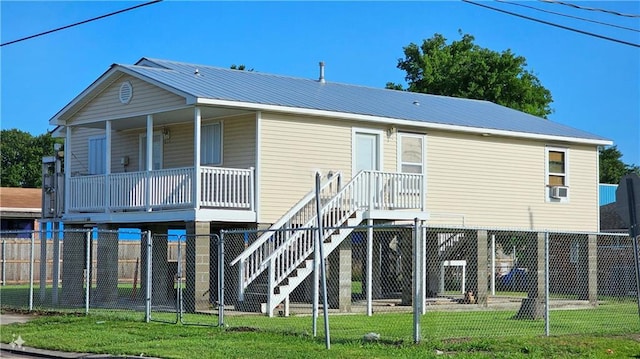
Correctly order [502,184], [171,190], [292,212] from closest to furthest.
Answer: [292,212]
[171,190]
[502,184]

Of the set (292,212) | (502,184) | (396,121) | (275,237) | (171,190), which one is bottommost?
(275,237)

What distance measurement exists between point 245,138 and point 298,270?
15.1ft

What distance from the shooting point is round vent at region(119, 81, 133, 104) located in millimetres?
26334

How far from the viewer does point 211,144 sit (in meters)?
26.5

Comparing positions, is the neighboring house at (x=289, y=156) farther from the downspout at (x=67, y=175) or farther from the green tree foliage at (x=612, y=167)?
the green tree foliage at (x=612, y=167)

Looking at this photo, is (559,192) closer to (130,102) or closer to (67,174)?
(130,102)

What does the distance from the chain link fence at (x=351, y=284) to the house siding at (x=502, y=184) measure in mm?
874

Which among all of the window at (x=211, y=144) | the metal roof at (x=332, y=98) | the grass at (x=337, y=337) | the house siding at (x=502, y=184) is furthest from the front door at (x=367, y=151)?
the grass at (x=337, y=337)

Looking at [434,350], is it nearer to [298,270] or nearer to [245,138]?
[298,270]

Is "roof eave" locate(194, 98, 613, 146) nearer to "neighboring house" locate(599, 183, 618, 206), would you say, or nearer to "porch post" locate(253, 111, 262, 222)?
"porch post" locate(253, 111, 262, 222)

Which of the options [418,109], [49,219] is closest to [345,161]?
[418,109]

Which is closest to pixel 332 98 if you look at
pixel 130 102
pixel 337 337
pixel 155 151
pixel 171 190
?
pixel 155 151

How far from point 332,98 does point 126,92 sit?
19.1 ft

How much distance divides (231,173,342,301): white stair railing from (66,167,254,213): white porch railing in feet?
4.39
